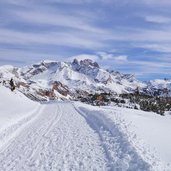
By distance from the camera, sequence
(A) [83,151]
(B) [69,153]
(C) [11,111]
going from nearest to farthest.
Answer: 1. (B) [69,153]
2. (A) [83,151]
3. (C) [11,111]

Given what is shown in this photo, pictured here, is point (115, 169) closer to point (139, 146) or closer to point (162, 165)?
point (162, 165)

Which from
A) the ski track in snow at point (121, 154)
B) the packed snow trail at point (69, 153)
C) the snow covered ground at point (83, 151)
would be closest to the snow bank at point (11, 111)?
the snow covered ground at point (83, 151)

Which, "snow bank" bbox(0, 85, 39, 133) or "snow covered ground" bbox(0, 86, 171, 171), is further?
"snow bank" bbox(0, 85, 39, 133)

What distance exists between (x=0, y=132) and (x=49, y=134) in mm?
3174

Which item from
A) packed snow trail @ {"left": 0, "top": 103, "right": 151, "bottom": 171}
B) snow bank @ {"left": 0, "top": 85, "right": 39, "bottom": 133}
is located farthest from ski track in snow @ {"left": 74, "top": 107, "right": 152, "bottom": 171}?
snow bank @ {"left": 0, "top": 85, "right": 39, "bottom": 133}

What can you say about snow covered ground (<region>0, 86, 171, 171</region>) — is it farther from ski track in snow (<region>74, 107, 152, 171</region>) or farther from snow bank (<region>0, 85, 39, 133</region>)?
snow bank (<region>0, 85, 39, 133</region>)

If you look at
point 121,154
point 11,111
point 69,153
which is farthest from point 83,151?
point 11,111

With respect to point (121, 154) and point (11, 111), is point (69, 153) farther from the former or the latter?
point (11, 111)

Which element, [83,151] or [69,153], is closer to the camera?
[69,153]

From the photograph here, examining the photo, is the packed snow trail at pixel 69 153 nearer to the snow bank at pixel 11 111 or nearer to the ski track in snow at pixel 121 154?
the ski track in snow at pixel 121 154

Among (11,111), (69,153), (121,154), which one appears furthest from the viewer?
(11,111)

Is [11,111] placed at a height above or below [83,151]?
below

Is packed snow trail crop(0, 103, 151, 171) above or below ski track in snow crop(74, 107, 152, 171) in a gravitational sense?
below

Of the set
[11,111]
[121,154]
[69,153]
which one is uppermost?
[121,154]
